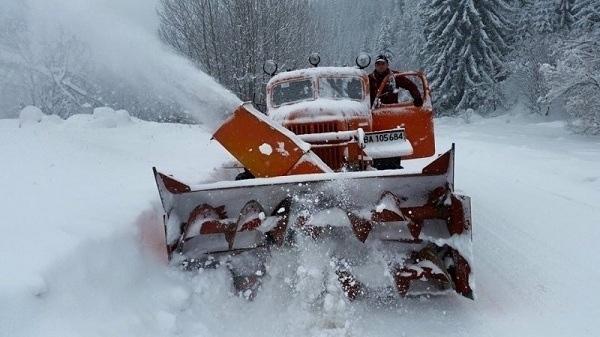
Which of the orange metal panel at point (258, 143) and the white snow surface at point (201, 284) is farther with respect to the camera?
the orange metal panel at point (258, 143)

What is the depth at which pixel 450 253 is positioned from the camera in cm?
364

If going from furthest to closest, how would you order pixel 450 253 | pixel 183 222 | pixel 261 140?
pixel 261 140
pixel 183 222
pixel 450 253

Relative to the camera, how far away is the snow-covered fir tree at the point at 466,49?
32312mm

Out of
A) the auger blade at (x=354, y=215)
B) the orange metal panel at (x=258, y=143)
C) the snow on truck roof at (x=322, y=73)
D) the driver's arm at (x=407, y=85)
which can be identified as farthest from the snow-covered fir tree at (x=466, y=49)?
the auger blade at (x=354, y=215)

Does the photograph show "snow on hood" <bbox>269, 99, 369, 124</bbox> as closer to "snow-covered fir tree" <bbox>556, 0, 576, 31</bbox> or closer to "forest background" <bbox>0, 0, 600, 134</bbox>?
"forest background" <bbox>0, 0, 600, 134</bbox>

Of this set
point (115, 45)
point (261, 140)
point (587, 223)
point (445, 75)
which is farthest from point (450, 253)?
point (445, 75)

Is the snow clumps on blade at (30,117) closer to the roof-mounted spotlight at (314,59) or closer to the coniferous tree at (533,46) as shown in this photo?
the roof-mounted spotlight at (314,59)

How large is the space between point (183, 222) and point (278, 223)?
91 centimetres

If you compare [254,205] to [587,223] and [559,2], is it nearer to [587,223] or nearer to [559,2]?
[587,223]

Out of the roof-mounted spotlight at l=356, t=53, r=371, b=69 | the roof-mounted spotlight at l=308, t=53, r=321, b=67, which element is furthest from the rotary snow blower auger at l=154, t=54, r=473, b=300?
the roof-mounted spotlight at l=308, t=53, r=321, b=67

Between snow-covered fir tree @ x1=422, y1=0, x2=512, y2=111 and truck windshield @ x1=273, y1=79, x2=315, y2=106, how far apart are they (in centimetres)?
2881

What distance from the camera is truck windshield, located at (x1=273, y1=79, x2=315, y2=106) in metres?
6.40

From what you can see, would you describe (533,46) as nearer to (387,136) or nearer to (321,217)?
(387,136)

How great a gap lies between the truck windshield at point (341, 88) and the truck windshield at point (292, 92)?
0.17 meters
